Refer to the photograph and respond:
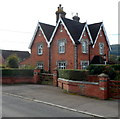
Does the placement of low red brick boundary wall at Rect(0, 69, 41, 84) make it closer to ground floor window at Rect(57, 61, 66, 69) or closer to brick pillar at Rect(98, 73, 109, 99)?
ground floor window at Rect(57, 61, 66, 69)

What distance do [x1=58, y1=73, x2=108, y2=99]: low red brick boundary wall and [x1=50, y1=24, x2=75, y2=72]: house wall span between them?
955 cm

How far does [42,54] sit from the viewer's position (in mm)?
27953

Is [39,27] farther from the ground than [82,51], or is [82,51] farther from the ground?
[39,27]

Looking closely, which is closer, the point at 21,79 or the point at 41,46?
the point at 21,79

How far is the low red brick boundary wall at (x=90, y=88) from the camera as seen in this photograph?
11.7 m

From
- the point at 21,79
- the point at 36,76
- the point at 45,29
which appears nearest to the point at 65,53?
the point at 36,76

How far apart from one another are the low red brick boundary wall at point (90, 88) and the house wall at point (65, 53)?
9550 mm

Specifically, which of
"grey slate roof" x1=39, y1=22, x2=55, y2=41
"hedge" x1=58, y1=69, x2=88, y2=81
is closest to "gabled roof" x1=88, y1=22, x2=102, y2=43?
"grey slate roof" x1=39, y1=22, x2=55, y2=41

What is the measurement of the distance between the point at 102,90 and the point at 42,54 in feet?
57.3

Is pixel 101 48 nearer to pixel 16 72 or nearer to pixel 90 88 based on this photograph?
pixel 16 72

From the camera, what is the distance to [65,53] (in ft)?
81.6

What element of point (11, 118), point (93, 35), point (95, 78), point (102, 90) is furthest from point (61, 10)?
point (11, 118)

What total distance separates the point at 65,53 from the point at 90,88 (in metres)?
Result: 12.7

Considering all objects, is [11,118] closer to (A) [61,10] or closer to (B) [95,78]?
(B) [95,78]
